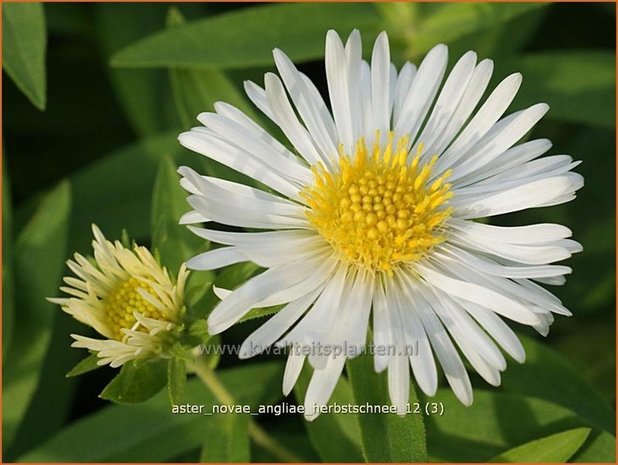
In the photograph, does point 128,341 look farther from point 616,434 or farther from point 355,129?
point 616,434

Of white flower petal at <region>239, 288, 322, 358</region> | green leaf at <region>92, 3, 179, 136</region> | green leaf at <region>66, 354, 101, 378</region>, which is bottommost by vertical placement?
green leaf at <region>66, 354, 101, 378</region>

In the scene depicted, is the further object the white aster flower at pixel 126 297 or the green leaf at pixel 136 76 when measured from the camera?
the green leaf at pixel 136 76

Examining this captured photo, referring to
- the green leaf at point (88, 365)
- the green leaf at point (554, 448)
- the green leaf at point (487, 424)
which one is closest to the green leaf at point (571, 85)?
the green leaf at point (487, 424)

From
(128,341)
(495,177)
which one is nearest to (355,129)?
(495,177)

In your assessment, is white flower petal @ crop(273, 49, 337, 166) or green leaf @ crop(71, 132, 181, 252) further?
green leaf @ crop(71, 132, 181, 252)

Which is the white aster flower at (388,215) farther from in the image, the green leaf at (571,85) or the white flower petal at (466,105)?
the green leaf at (571,85)

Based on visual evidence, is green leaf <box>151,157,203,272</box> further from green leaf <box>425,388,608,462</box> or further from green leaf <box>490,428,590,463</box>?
green leaf <box>490,428,590,463</box>

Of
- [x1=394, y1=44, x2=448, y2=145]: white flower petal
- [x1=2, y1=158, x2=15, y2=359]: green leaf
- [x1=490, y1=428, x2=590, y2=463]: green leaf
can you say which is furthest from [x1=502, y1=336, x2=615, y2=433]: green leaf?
[x1=2, y1=158, x2=15, y2=359]: green leaf

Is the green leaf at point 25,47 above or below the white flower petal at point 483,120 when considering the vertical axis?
above
